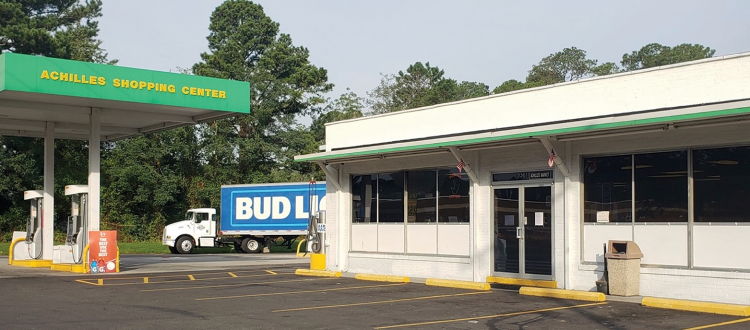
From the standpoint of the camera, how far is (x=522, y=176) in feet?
59.4

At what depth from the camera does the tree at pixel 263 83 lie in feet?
192

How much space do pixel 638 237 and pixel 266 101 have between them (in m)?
46.3

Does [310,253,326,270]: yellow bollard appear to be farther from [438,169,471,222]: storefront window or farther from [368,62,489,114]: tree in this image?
[368,62,489,114]: tree

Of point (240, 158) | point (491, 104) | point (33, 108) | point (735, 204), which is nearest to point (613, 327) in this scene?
point (735, 204)

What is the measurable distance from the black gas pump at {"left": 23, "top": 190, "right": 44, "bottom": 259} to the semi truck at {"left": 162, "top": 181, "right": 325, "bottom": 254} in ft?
37.3

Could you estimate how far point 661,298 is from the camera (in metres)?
14.7

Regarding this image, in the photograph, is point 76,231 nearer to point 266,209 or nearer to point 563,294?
point 266,209

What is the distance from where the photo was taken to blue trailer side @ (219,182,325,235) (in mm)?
38531

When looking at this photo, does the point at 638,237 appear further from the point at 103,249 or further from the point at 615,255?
the point at 103,249

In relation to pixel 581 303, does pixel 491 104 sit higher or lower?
higher

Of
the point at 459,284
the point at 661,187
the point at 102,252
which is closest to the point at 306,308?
the point at 459,284

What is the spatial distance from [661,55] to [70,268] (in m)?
95.6

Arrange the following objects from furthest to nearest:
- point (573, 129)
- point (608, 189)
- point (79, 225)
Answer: point (79, 225) → point (608, 189) → point (573, 129)

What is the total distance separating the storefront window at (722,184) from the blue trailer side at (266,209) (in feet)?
81.8
